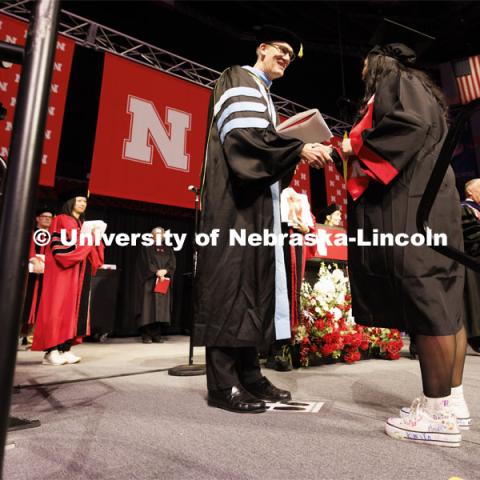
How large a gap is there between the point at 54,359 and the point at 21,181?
3434 mm

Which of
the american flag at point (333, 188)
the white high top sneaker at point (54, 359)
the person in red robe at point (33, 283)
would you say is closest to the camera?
the white high top sneaker at point (54, 359)

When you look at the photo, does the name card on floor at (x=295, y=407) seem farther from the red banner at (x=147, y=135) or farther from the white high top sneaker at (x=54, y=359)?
the red banner at (x=147, y=135)

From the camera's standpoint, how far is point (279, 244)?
201 centimetres

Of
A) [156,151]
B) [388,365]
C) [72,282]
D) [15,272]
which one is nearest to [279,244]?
[15,272]

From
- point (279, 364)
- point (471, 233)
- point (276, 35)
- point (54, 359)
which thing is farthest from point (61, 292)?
point (471, 233)

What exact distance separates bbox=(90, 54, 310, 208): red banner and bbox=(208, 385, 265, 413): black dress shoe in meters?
4.11

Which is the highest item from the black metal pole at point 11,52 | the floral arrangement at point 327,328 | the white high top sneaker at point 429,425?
the black metal pole at point 11,52

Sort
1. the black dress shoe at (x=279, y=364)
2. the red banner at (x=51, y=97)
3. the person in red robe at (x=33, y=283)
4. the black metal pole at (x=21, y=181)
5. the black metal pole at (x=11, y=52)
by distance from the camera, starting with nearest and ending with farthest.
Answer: the black metal pole at (x=21, y=181)
the black metal pole at (x=11, y=52)
the black dress shoe at (x=279, y=364)
the red banner at (x=51, y=97)
the person in red robe at (x=33, y=283)

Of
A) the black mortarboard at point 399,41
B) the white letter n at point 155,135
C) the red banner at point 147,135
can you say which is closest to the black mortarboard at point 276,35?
the black mortarboard at point 399,41

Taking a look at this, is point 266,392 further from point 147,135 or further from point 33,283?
point 147,135

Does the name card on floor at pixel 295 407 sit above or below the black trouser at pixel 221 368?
below

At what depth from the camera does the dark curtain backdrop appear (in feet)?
23.9

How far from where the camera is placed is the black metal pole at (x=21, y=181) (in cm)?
43

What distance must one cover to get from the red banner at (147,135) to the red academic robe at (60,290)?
191 centimetres
